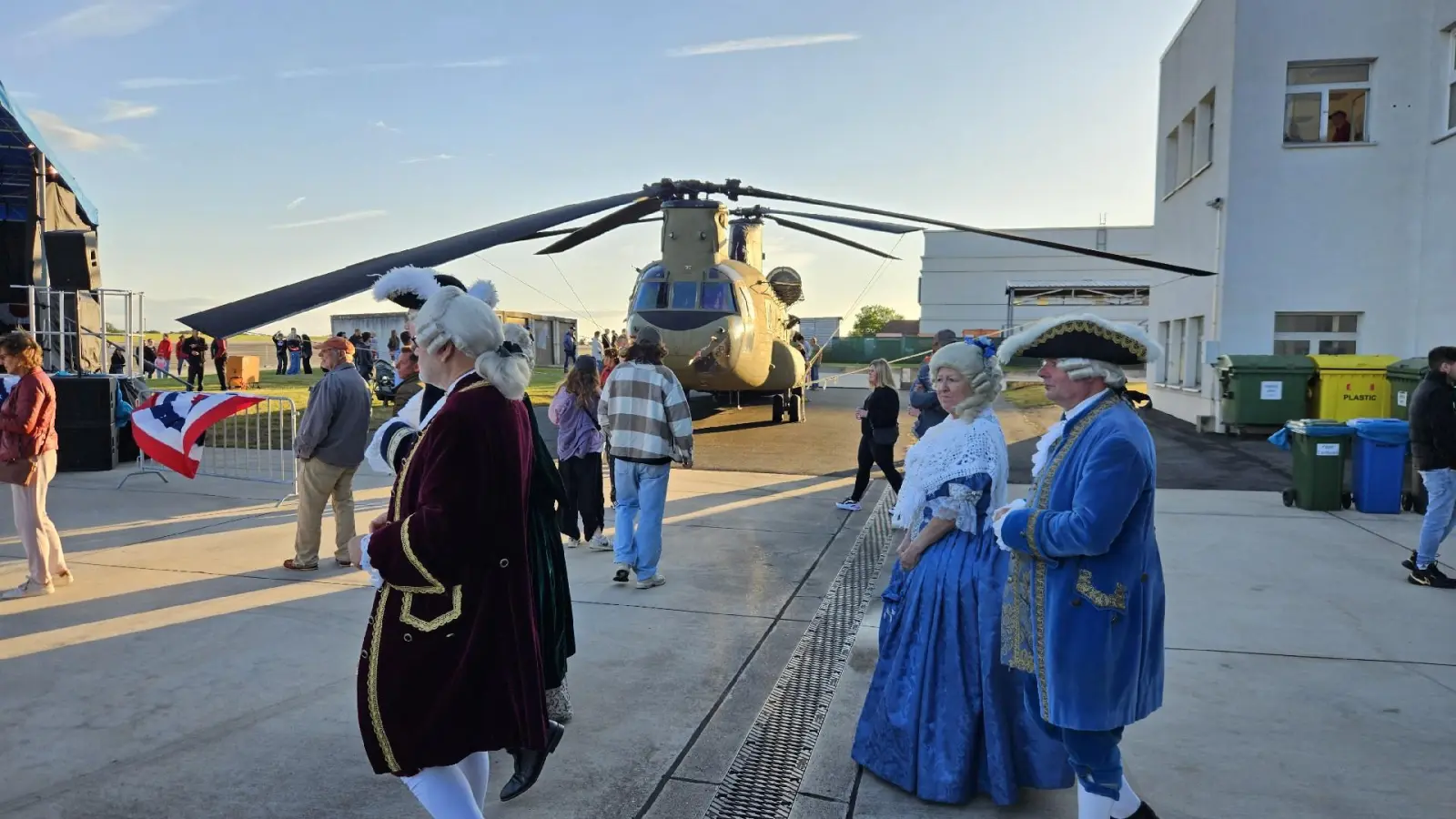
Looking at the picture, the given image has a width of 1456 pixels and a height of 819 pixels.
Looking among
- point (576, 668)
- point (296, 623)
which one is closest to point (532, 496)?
point (576, 668)

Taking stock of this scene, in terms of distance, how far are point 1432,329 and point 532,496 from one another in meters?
15.7

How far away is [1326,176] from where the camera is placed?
14.9 m

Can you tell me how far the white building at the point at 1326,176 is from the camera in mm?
14320

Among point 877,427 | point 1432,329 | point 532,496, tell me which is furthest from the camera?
point 1432,329

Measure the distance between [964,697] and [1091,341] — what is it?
52.7 inches

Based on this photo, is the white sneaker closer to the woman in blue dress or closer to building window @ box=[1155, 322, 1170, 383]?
the woman in blue dress

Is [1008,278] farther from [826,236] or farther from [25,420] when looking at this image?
[25,420]

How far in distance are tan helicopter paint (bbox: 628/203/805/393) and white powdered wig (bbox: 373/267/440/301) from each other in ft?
38.4

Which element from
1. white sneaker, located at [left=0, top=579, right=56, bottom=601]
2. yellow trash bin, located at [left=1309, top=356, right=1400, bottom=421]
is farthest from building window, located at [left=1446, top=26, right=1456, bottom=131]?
white sneaker, located at [left=0, top=579, right=56, bottom=601]

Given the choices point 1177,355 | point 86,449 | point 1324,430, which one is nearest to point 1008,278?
point 1177,355

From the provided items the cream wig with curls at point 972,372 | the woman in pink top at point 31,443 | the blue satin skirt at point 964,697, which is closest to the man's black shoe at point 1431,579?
the blue satin skirt at point 964,697

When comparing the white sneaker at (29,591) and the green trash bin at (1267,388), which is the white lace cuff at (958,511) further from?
the green trash bin at (1267,388)

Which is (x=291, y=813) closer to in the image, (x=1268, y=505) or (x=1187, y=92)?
(x=1268, y=505)

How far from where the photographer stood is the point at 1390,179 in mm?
14594
